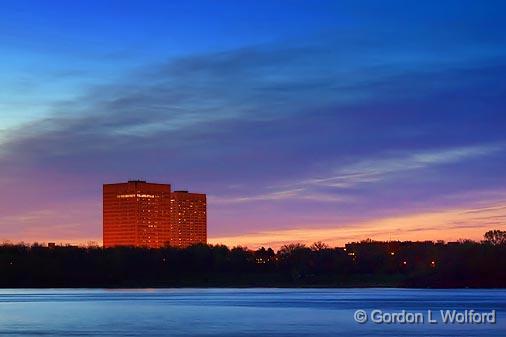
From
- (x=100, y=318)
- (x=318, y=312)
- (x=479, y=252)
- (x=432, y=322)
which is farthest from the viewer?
(x=479, y=252)

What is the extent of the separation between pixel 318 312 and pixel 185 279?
394 ft

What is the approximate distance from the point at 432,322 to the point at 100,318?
23967mm

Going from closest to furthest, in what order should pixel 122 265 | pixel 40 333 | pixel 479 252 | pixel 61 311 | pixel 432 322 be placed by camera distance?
pixel 40 333
pixel 432 322
pixel 61 311
pixel 479 252
pixel 122 265

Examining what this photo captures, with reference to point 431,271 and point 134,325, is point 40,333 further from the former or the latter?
point 431,271

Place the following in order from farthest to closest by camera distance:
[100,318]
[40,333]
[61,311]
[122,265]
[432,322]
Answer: [122,265], [61,311], [100,318], [432,322], [40,333]

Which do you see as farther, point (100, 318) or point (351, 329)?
point (100, 318)

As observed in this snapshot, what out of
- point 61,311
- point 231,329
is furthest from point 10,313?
point 231,329

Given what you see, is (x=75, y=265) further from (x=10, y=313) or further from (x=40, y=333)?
(x=40, y=333)

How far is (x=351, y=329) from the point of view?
59.2m

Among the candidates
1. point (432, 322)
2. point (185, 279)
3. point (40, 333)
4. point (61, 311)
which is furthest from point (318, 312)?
point (185, 279)

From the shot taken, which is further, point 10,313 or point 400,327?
point 10,313

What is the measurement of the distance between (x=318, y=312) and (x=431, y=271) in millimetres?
104656

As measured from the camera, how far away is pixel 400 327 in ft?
200

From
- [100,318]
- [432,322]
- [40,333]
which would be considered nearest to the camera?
[40,333]
